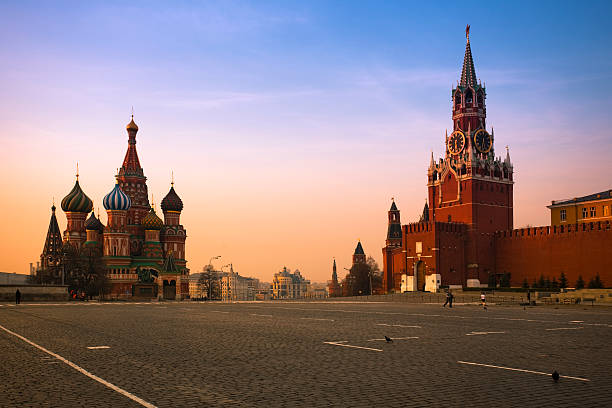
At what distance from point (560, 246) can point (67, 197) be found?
71.9 meters

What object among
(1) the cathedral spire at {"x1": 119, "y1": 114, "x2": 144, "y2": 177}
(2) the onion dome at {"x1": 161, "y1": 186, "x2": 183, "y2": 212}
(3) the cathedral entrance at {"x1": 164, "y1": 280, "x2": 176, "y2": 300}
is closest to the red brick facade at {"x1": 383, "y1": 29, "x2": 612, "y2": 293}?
(3) the cathedral entrance at {"x1": 164, "y1": 280, "x2": 176, "y2": 300}

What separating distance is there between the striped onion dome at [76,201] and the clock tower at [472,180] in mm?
53998

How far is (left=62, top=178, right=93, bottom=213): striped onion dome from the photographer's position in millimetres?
90938

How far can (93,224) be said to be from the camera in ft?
297

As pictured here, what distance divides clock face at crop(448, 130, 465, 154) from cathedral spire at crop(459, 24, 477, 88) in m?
6.98

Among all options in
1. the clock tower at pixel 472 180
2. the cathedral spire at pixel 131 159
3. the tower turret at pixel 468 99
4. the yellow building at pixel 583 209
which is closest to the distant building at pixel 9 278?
the cathedral spire at pixel 131 159

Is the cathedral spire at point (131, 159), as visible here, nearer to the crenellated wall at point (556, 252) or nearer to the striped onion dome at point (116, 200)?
the striped onion dome at point (116, 200)

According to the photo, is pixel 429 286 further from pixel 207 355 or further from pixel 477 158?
pixel 207 355

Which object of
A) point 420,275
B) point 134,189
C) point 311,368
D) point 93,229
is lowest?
point 420,275

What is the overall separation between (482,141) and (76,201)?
62.2 metres

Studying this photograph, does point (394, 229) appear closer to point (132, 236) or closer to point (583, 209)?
point (583, 209)

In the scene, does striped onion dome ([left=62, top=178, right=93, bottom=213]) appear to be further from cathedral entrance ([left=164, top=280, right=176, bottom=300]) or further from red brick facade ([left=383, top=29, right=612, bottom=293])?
red brick facade ([left=383, top=29, right=612, bottom=293])

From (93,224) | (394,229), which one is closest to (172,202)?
(93,224)

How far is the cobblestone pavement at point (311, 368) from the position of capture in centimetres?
801
